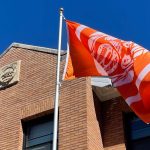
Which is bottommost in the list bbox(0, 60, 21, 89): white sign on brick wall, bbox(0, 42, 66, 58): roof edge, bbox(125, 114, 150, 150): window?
bbox(125, 114, 150, 150): window

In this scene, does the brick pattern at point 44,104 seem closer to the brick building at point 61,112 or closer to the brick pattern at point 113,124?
the brick building at point 61,112

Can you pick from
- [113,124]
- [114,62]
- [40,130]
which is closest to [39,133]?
[40,130]

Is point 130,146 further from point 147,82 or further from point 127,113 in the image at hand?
point 147,82

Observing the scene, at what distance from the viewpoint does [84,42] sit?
1038 centimetres

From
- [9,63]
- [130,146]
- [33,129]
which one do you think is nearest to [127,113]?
[130,146]

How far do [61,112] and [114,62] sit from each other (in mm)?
2859

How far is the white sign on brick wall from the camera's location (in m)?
13.8

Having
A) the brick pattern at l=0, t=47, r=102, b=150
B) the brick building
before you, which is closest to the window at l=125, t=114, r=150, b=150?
the brick building

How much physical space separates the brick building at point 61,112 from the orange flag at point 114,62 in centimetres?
185

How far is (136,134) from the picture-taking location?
1178cm

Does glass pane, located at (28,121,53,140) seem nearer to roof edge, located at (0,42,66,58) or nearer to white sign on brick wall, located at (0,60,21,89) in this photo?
white sign on brick wall, located at (0,60,21,89)

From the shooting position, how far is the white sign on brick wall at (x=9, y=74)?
1384 centimetres

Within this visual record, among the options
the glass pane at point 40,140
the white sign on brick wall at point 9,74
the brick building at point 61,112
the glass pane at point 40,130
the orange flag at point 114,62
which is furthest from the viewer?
the white sign on brick wall at point 9,74

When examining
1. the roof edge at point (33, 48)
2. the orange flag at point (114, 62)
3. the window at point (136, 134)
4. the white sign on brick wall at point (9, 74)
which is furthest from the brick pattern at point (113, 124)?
the white sign on brick wall at point (9, 74)
